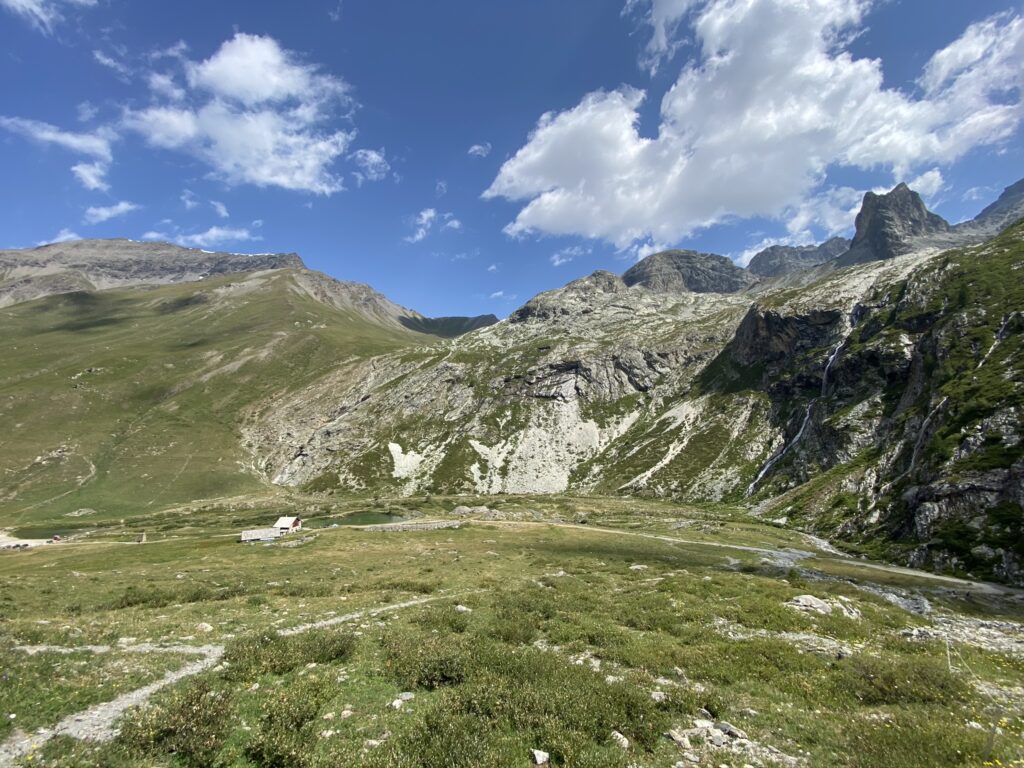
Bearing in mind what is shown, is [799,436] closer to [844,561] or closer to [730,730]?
[844,561]

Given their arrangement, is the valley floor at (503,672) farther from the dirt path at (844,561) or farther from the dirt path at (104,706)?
the dirt path at (844,561)

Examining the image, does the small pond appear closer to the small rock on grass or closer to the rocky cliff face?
the rocky cliff face

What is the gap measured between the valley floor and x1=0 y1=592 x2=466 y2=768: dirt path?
0.29 ft

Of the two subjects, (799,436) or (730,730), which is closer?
(730,730)

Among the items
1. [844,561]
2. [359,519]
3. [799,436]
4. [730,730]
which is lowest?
[359,519]

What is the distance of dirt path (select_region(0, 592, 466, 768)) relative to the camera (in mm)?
10750

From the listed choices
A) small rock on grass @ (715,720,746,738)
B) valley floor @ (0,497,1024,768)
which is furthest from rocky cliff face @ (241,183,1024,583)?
small rock on grass @ (715,720,746,738)

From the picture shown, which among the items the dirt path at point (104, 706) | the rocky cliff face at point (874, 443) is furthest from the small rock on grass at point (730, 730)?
the rocky cliff face at point (874, 443)

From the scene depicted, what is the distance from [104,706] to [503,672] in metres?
11.7

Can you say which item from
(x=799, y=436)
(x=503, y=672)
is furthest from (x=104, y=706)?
(x=799, y=436)

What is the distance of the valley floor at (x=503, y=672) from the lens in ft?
35.9

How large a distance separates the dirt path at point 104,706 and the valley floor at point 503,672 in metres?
0.09

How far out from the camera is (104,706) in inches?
520

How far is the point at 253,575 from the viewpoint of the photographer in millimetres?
39219
